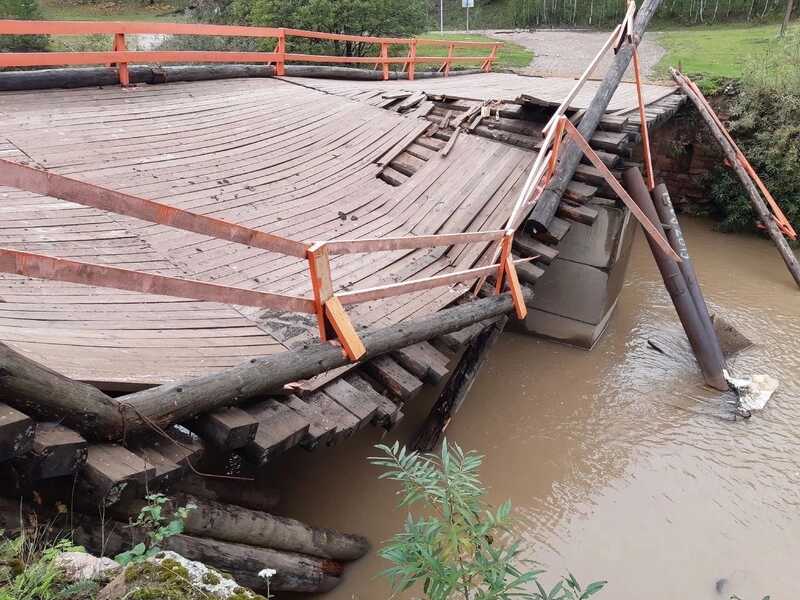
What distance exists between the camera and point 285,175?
704 centimetres

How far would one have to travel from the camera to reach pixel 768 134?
39.6 ft

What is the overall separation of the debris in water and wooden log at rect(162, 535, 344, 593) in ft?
16.3

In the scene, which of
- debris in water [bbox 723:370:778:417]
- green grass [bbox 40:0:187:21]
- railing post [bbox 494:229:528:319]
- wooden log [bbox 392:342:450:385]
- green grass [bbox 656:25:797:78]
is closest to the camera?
wooden log [bbox 392:342:450:385]

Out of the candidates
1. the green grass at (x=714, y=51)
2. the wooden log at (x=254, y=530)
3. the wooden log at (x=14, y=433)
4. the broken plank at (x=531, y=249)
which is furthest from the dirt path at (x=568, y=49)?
the wooden log at (x=14, y=433)

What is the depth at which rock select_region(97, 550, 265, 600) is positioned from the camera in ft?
6.81

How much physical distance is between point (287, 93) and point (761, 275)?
8660 millimetres

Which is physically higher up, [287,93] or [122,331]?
[287,93]

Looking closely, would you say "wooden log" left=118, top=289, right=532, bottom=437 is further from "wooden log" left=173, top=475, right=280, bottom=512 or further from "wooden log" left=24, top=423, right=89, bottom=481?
"wooden log" left=173, top=475, right=280, bottom=512

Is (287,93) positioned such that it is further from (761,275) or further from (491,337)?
(761,275)

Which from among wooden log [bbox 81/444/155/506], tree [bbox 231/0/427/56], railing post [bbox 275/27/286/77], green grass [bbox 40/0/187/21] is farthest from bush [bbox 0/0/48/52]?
wooden log [bbox 81/444/155/506]

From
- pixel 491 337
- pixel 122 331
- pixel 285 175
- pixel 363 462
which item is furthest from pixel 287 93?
pixel 122 331

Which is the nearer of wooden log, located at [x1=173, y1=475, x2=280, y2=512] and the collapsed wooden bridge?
the collapsed wooden bridge

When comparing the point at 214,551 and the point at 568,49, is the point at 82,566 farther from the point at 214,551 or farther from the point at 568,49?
the point at 568,49

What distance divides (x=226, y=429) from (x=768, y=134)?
12.6m
